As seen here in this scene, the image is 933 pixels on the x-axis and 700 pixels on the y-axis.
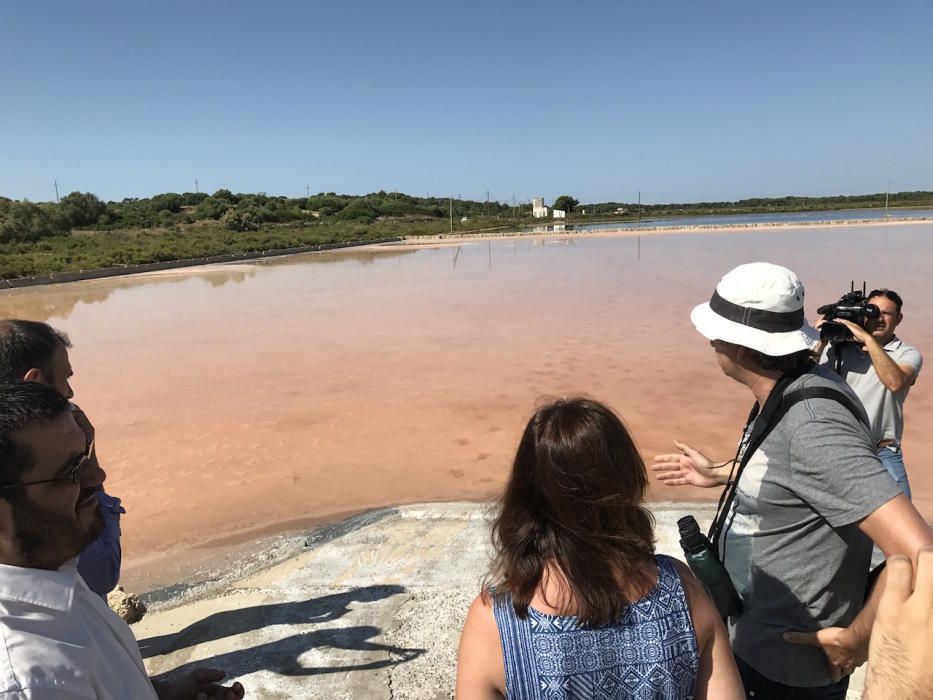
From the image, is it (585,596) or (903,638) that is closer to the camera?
(903,638)

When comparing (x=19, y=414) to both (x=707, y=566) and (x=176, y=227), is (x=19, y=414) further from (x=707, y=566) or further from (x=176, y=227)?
(x=176, y=227)

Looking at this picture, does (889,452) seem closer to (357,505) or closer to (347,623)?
(347,623)

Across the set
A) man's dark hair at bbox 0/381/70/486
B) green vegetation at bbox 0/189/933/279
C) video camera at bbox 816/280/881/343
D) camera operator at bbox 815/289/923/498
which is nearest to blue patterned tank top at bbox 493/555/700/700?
man's dark hair at bbox 0/381/70/486

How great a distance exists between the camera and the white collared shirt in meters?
1.10

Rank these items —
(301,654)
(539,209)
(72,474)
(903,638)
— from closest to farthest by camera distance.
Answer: (903,638) → (72,474) → (301,654) → (539,209)

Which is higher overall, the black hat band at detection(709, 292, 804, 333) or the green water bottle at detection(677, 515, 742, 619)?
the black hat band at detection(709, 292, 804, 333)

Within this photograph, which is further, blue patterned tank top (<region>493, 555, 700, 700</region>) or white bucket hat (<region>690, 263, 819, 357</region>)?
white bucket hat (<region>690, 263, 819, 357</region>)

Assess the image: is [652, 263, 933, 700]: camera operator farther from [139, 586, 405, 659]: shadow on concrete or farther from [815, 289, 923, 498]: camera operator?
[139, 586, 405, 659]: shadow on concrete

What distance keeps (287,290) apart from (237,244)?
22921 mm

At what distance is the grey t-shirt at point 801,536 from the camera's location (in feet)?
4.92

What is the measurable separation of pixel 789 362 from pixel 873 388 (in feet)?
5.23

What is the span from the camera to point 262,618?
133 inches

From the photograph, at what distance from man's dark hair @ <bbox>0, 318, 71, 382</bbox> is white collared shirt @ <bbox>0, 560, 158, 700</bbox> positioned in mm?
1186

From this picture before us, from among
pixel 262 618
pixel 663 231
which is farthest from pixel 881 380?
pixel 663 231
